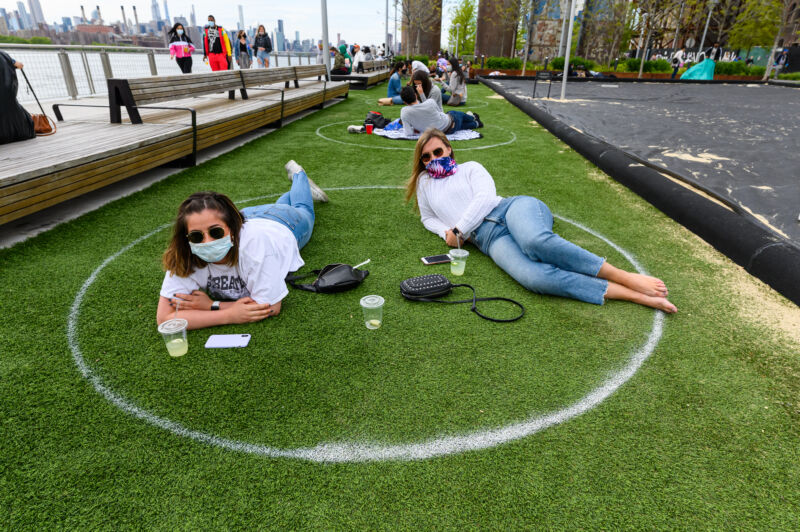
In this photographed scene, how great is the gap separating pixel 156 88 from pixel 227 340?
21.4ft

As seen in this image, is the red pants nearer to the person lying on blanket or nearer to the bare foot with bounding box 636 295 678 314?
the person lying on blanket

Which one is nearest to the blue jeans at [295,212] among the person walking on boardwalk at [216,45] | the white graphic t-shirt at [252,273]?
the white graphic t-shirt at [252,273]

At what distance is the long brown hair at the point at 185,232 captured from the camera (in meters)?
2.59

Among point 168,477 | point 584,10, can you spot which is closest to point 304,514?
point 168,477

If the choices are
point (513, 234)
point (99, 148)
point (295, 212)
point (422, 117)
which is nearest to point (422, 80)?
point (422, 117)

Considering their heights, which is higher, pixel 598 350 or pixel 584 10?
pixel 584 10

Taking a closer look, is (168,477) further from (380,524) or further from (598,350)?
(598,350)

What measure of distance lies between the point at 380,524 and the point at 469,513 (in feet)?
1.23

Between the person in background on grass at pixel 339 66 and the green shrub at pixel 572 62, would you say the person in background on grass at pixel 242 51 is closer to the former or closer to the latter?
the person in background on grass at pixel 339 66

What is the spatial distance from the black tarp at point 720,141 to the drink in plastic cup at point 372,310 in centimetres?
408

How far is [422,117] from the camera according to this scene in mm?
9016

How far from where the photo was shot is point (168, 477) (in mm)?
1971

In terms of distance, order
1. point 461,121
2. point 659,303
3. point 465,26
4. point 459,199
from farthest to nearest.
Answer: point 465,26 → point 461,121 → point 459,199 → point 659,303

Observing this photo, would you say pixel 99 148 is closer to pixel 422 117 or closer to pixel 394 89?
pixel 422 117
